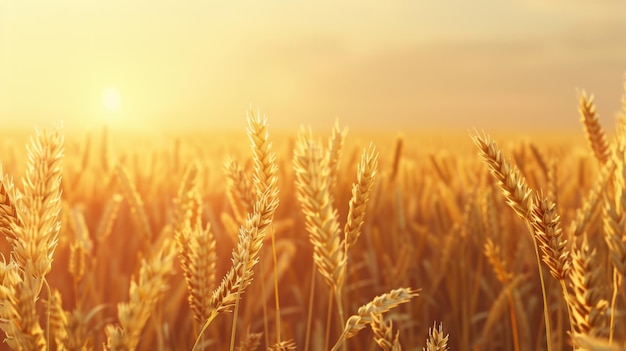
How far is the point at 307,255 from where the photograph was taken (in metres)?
2.45

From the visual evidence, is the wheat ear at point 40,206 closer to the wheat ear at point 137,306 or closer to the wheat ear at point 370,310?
the wheat ear at point 137,306

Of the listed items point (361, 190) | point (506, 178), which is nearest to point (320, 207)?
point (361, 190)

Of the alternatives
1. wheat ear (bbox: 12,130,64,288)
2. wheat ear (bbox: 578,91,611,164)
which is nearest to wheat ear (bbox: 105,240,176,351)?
wheat ear (bbox: 12,130,64,288)

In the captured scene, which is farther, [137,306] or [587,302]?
[587,302]

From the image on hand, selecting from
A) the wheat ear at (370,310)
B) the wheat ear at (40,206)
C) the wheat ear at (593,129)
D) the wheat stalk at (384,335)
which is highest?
the wheat ear at (593,129)

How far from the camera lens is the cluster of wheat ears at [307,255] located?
0.69 m

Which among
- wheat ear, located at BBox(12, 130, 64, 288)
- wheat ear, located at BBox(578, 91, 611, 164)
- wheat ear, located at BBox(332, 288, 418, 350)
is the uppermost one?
wheat ear, located at BBox(578, 91, 611, 164)

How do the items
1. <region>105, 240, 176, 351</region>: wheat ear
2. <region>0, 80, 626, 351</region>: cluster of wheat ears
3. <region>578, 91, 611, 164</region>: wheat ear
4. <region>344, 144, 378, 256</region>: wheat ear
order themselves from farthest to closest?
1. <region>578, 91, 611, 164</region>: wheat ear
2. <region>344, 144, 378, 256</region>: wheat ear
3. <region>0, 80, 626, 351</region>: cluster of wheat ears
4. <region>105, 240, 176, 351</region>: wheat ear

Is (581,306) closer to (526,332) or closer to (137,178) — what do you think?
(526,332)

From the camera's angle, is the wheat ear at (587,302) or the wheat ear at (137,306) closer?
the wheat ear at (137,306)

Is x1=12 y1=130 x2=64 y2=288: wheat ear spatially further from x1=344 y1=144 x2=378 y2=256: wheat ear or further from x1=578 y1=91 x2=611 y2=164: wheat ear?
x1=578 y1=91 x2=611 y2=164: wheat ear

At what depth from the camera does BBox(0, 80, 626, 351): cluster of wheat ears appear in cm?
69

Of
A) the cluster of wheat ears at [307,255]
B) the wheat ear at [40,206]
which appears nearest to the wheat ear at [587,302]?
the cluster of wheat ears at [307,255]

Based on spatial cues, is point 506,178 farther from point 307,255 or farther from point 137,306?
point 307,255
